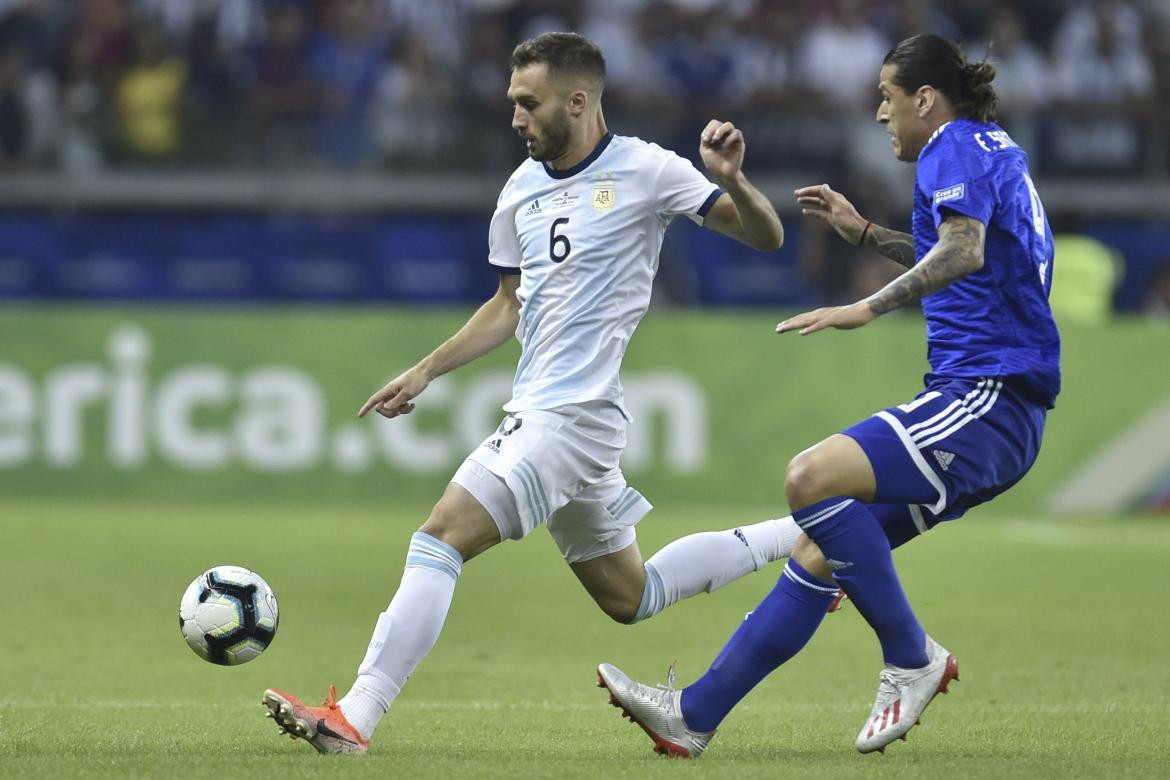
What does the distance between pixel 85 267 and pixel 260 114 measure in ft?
8.17

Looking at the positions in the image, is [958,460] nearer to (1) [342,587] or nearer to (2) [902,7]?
(1) [342,587]

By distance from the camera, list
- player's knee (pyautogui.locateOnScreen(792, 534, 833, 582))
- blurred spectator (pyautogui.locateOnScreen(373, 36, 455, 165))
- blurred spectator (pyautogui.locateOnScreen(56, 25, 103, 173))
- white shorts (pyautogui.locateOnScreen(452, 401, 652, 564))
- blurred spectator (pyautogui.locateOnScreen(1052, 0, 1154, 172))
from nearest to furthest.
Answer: white shorts (pyautogui.locateOnScreen(452, 401, 652, 564))
player's knee (pyautogui.locateOnScreen(792, 534, 833, 582))
blurred spectator (pyautogui.locateOnScreen(56, 25, 103, 173))
blurred spectator (pyautogui.locateOnScreen(373, 36, 455, 165))
blurred spectator (pyautogui.locateOnScreen(1052, 0, 1154, 172))

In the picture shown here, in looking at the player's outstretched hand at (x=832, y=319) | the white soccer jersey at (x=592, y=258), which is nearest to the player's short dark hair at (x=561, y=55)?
the white soccer jersey at (x=592, y=258)

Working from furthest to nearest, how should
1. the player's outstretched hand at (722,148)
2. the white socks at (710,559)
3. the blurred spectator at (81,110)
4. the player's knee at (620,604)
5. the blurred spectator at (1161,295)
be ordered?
the blurred spectator at (81,110), the blurred spectator at (1161,295), the white socks at (710,559), the player's knee at (620,604), the player's outstretched hand at (722,148)

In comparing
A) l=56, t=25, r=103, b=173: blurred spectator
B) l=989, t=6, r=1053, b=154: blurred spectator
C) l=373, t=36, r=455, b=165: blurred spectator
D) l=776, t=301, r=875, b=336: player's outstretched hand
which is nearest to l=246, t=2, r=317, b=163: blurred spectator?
l=373, t=36, r=455, b=165: blurred spectator

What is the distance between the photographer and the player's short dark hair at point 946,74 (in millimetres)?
5754

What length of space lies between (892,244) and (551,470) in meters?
1.45

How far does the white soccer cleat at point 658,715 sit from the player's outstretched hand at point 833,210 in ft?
5.44

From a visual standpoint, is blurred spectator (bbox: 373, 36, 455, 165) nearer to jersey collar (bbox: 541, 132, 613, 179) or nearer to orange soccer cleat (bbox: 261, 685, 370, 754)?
jersey collar (bbox: 541, 132, 613, 179)

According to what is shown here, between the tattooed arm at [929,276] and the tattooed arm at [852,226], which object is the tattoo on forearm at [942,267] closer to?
the tattooed arm at [929,276]

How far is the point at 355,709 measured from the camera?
5484 millimetres

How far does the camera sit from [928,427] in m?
5.50

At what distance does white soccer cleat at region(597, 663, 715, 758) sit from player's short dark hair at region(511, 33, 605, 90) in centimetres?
189

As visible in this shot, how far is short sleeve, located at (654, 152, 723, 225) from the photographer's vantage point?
232 inches
